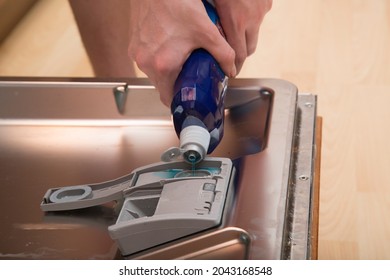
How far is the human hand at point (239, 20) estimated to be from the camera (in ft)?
2.69

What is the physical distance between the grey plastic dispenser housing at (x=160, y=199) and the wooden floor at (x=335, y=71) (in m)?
0.49

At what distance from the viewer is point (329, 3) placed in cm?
186

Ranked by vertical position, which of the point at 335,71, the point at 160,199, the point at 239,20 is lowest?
the point at 160,199

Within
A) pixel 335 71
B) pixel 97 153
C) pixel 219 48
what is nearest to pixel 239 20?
pixel 219 48

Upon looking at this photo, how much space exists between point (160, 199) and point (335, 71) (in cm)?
100

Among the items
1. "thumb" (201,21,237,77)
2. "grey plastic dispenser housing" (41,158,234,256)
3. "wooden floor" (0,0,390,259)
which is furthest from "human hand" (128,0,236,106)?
"wooden floor" (0,0,390,259)

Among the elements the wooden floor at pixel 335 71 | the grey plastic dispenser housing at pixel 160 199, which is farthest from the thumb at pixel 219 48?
the wooden floor at pixel 335 71

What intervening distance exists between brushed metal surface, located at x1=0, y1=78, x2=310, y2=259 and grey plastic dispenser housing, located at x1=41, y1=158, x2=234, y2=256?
0.7 inches

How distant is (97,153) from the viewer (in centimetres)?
83

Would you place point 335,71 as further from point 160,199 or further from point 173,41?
point 160,199

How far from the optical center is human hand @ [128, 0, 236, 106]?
2.46 ft

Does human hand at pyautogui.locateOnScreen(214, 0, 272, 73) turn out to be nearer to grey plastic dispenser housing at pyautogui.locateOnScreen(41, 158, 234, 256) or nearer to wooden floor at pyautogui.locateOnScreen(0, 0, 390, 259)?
grey plastic dispenser housing at pyautogui.locateOnScreen(41, 158, 234, 256)

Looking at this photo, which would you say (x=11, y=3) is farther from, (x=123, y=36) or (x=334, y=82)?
(x=334, y=82)
